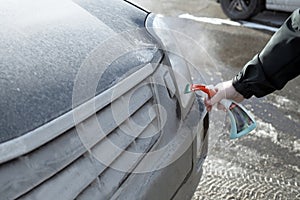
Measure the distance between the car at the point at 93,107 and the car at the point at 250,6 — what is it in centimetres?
414

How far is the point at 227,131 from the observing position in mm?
3443

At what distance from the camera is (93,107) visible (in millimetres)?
1623

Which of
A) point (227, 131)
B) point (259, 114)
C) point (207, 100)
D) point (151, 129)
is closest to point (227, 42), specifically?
point (259, 114)

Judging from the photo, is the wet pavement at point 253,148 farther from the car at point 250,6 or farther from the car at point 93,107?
the car at point 250,6

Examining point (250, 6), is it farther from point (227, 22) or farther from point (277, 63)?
point (277, 63)

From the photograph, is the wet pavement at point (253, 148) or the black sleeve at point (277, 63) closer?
the black sleeve at point (277, 63)

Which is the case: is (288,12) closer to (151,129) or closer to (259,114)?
(259,114)

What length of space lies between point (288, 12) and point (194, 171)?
4740 mm

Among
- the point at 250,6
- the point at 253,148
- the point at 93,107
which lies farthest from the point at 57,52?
the point at 250,6

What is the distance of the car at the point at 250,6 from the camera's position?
5.93 m

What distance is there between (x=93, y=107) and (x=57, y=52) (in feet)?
1.06

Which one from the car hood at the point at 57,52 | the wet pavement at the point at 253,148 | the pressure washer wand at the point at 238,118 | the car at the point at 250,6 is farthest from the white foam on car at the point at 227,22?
the pressure washer wand at the point at 238,118

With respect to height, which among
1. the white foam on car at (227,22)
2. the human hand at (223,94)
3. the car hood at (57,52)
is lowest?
the white foam on car at (227,22)

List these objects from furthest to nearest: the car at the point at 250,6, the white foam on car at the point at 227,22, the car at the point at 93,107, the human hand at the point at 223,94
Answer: the white foam on car at the point at 227,22
the car at the point at 250,6
the human hand at the point at 223,94
the car at the point at 93,107
